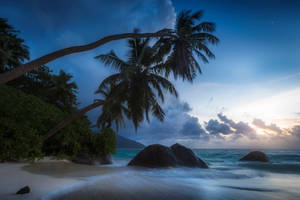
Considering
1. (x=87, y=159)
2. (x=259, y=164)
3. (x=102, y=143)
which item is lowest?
(x=259, y=164)

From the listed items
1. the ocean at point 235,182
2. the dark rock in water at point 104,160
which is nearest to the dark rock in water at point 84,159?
the dark rock in water at point 104,160

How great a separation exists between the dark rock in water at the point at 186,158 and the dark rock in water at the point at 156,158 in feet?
1.65

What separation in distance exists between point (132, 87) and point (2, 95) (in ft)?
17.8

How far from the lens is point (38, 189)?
3.58 meters

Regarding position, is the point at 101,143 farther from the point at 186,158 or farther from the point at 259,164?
the point at 259,164

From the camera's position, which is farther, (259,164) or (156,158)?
(259,164)

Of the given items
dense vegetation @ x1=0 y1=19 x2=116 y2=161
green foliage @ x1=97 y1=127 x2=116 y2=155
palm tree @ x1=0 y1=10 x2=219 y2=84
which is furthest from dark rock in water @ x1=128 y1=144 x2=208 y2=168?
palm tree @ x1=0 y1=10 x2=219 y2=84

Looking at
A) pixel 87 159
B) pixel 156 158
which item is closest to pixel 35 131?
pixel 87 159

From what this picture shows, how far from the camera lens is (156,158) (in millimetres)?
10031

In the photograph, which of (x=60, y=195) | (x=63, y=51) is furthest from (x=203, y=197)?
(x=63, y=51)

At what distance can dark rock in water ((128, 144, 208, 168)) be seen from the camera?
9.83 metres

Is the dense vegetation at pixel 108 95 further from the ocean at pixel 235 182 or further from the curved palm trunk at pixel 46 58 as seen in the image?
the ocean at pixel 235 182

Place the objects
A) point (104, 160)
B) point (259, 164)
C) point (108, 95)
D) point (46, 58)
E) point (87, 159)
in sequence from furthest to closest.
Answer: point (259, 164)
point (104, 160)
point (87, 159)
point (108, 95)
point (46, 58)

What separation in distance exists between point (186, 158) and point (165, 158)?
150cm
